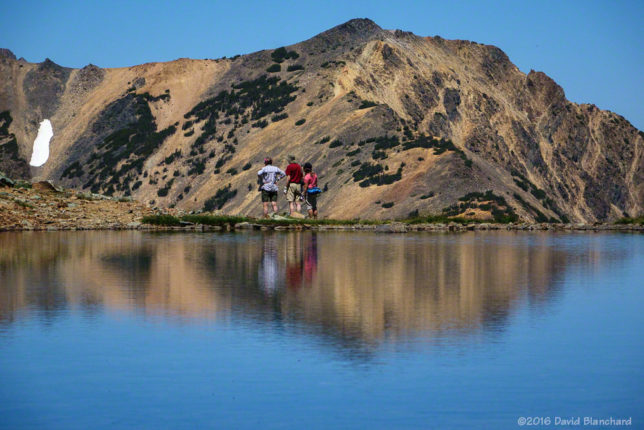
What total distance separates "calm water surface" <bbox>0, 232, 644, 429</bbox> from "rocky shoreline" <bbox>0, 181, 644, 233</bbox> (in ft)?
62.1

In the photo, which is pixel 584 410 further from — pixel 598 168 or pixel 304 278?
pixel 598 168

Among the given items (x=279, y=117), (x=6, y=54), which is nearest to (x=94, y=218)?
(x=279, y=117)

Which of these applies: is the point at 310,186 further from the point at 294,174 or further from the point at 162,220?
the point at 162,220

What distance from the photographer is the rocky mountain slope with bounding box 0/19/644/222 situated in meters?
71.9

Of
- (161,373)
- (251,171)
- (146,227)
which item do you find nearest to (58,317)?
(161,373)

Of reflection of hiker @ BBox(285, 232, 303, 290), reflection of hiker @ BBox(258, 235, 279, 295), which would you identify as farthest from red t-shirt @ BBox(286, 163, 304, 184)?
reflection of hiker @ BBox(258, 235, 279, 295)

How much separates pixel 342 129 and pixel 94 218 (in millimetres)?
43467

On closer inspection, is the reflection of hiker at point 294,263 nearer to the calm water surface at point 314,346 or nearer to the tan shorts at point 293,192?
the calm water surface at point 314,346

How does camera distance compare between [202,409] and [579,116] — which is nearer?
[202,409]

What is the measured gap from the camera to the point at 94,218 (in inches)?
1630

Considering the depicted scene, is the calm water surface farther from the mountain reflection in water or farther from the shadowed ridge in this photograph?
the shadowed ridge

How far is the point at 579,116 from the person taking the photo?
4867 inches

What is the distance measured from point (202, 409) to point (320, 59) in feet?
326

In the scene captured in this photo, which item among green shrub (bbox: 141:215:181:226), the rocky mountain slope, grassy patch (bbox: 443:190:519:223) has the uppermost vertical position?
the rocky mountain slope
